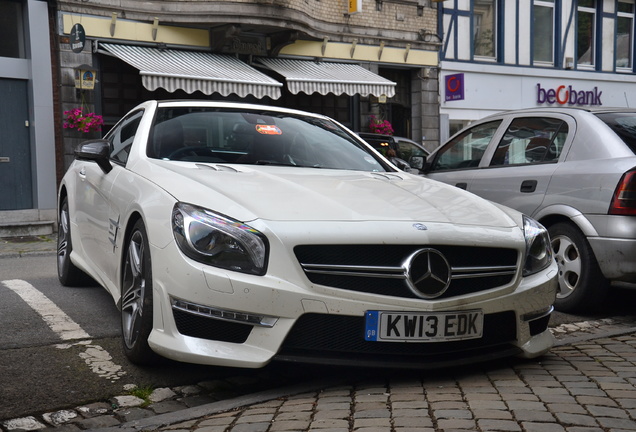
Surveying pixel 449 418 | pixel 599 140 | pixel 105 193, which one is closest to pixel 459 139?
pixel 599 140

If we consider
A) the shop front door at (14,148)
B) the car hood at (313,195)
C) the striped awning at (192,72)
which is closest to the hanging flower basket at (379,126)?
the striped awning at (192,72)

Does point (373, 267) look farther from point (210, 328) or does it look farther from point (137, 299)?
point (137, 299)

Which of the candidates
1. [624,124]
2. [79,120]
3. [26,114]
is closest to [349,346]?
[624,124]

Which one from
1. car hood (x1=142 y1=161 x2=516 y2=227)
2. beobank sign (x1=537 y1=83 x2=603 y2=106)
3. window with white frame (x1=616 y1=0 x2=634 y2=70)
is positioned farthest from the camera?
window with white frame (x1=616 y1=0 x2=634 y2=70)

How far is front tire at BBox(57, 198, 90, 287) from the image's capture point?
21.7ft

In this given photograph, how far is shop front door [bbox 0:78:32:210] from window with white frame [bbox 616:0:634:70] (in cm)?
2014

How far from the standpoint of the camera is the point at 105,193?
5.11 meters

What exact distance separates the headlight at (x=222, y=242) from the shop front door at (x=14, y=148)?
1227 cm

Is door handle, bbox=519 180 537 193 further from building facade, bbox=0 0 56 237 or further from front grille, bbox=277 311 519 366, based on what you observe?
building facade, bbox=0 0 56 237

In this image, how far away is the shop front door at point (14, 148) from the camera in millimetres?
14852

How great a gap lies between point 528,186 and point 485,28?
61.3ft

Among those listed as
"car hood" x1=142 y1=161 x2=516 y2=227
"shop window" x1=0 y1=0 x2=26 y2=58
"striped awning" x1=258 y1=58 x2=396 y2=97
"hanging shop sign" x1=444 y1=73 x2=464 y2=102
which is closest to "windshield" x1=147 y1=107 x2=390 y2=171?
"car hood" x1=142 y1=161 x2=516 y2=227

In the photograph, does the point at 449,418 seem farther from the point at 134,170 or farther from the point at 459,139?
the point at 459,139

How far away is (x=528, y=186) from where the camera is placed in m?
6.45
